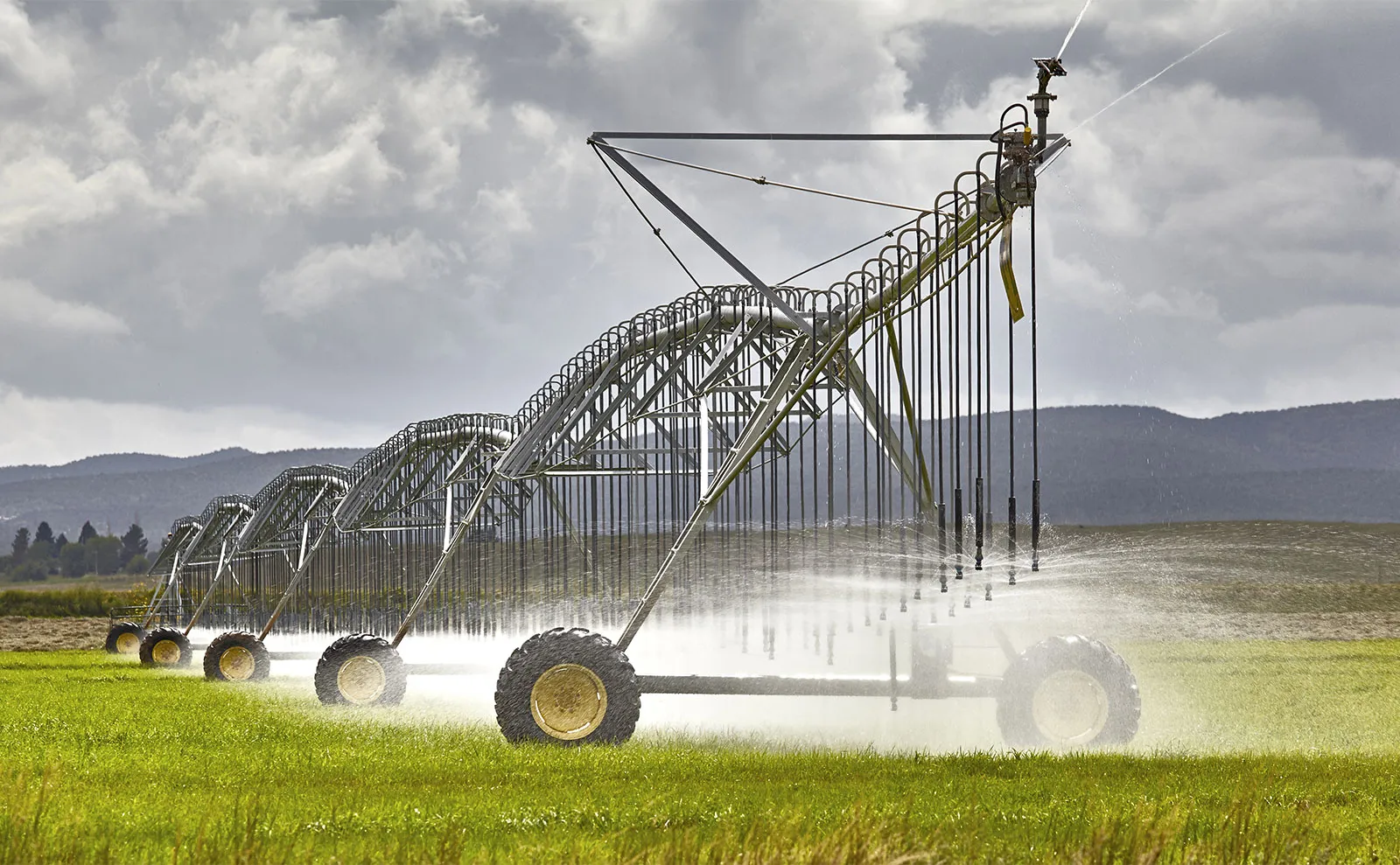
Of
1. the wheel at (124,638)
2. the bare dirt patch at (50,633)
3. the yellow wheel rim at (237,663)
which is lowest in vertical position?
the bare dirt patch at (50,633)

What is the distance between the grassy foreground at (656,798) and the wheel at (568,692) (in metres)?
0.51

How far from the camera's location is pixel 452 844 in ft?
28.7

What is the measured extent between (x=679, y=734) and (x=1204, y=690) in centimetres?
1196

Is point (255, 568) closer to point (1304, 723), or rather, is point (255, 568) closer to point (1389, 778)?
point (1304, 723)

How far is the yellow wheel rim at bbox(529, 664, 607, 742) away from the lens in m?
16.4

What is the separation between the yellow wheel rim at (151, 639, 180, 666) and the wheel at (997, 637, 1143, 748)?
32.1 m

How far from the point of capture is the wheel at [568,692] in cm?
1628

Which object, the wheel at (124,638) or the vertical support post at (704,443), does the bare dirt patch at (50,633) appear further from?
the vertical support post at (704,443)

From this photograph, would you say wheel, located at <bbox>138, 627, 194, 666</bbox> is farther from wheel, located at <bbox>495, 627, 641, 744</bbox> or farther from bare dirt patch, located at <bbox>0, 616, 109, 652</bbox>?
wheel, located at <bbox>495, 627, 641, 744</bbox>

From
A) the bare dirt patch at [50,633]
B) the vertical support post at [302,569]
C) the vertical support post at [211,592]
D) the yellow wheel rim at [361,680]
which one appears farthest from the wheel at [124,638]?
the yellow wheel rim at [361,680]

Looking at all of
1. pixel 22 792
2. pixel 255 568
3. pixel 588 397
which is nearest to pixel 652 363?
pixel 588 397

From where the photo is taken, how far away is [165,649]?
43094 millimetres

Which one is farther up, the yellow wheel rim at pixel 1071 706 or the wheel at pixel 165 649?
the yellow wheel rim at pixel 1071 706

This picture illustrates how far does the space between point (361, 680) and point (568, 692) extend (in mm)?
8684
